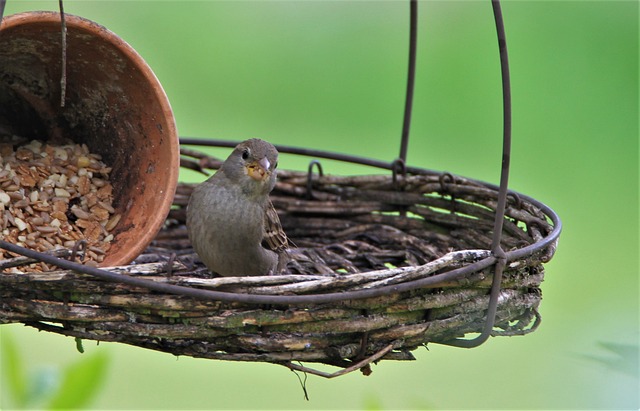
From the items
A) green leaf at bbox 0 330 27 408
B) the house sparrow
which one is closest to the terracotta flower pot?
the house sparrow

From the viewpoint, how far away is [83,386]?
1.40m

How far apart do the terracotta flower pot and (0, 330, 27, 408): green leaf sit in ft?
3.97

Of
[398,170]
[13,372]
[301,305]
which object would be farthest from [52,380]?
[398,170]

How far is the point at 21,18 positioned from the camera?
247cm

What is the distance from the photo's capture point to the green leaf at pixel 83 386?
138 cm

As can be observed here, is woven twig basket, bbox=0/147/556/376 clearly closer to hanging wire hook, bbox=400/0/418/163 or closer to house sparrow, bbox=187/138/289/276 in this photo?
house sparrow, bbox=187/138/289/276

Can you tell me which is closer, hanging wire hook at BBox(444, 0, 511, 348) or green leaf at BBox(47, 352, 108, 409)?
green leaf at BBox(47, 352, 108, 409)

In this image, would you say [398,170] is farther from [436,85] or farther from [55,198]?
[436,85]

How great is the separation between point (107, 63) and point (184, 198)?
93 centimetres

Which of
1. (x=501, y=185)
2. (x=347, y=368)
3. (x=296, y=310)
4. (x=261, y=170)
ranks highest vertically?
(x=501, y=185)

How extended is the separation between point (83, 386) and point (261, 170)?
5.45 ft

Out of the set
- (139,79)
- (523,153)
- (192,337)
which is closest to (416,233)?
(139,79)

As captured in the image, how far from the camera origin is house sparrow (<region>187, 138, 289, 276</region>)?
9.59 ft

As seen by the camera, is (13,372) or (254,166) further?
(254,166)
